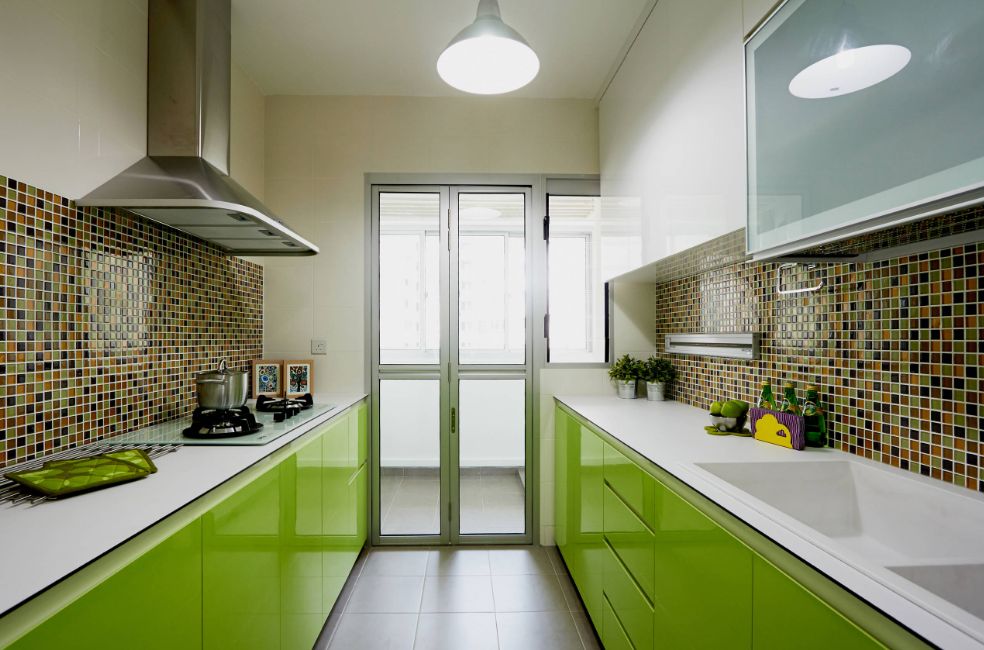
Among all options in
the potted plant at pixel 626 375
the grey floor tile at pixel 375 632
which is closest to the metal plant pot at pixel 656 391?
the potted plant at pixel 626 375

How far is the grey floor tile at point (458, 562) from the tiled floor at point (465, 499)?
146 millimetres

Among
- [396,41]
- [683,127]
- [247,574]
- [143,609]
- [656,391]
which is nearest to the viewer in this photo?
[143,609]

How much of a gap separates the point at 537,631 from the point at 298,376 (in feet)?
6.10

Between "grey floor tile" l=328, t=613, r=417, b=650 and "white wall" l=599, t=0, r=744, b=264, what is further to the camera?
"grey floor tile" l=328, t=613, r=417, b=650

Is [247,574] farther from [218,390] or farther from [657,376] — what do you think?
[657,376]

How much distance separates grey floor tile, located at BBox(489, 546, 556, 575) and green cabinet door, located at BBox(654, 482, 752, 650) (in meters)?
1.41

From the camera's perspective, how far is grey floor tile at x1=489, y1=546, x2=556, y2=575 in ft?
8.63

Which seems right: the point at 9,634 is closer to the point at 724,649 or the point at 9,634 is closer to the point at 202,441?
the point at 202,441

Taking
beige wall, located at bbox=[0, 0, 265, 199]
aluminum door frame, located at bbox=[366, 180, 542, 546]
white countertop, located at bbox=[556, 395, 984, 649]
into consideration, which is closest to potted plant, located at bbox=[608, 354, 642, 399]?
white countertop, located at bbox=[556, 395, 984, 649]

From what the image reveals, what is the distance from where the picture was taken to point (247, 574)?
130 cm

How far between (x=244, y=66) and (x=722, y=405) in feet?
9.78

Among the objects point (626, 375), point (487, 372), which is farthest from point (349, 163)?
point (626, 375)

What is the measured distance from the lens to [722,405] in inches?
70.1

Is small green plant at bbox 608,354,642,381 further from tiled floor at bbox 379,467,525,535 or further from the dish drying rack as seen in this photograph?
the dish drying rack
